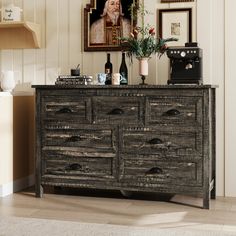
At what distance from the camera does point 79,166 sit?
3748mm

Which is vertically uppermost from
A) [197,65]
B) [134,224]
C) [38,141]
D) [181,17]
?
[181,17]

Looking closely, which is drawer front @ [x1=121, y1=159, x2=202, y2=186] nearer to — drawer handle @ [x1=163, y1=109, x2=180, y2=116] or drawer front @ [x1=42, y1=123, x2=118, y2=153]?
drawer front @ [x1=42, y1=123, x2=118, y2=153]

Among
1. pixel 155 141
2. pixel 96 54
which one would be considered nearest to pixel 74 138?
pixel 155 141

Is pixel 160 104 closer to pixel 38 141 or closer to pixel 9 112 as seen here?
pixel 38 141

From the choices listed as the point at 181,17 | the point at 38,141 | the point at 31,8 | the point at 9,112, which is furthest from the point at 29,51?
the point at 181,17

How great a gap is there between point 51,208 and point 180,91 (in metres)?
1.15

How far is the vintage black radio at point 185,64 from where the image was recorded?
3625 mm

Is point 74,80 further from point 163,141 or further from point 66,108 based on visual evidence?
point 163,141

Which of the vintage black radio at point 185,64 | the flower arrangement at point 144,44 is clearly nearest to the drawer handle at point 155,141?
the vintage black radio at point 185,64

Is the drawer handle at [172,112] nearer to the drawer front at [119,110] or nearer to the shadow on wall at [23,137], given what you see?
the drawer front at [119,110]

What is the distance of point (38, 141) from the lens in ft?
12.5

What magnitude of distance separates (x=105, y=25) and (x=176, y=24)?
57 centimetres

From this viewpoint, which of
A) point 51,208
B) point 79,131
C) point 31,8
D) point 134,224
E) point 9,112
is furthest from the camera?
point 31,8

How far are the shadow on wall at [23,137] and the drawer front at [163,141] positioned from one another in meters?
0.93
